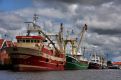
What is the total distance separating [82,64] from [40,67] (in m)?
75.5

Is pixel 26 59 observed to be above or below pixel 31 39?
below

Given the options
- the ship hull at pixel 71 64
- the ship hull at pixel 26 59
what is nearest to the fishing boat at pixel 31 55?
the ship hull at pixel 26 59

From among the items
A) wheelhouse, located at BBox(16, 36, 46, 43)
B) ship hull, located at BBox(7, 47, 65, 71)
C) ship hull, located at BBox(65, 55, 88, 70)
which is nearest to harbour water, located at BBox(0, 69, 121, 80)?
ship hull, located at BBox(7, 47, 65, 71)

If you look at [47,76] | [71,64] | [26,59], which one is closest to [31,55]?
[26,59]

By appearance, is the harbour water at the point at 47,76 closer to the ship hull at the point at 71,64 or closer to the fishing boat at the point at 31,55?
the fishing boat at the point at 31,55

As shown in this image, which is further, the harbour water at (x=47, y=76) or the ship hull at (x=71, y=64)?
the ship hull at (x=71, y=64)

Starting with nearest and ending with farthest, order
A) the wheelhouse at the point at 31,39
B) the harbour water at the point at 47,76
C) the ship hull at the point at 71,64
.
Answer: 1. the harbour water at the point at 47,76
2. the wheelhouse at the point at 31,39
3. the ship hull at the point at 71,64

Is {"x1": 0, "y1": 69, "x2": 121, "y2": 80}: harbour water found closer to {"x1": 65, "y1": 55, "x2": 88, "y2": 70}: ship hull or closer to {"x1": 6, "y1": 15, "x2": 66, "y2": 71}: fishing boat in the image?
{"x1": 6, "y1": 15, "x2": 66, "y2": 71}: fishing boat

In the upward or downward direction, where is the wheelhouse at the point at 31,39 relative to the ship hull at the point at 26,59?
upward

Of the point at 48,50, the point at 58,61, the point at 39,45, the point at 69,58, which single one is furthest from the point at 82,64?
the point at 39,45

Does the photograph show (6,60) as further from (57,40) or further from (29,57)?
(29,57)

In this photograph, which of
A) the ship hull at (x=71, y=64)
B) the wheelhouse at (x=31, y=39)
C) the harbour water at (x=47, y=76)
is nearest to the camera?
the harbour water at (x=47, y=76)

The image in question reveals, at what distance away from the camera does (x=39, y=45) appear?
122 metres

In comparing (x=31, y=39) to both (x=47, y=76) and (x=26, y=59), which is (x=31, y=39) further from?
(x=47, y=76)
